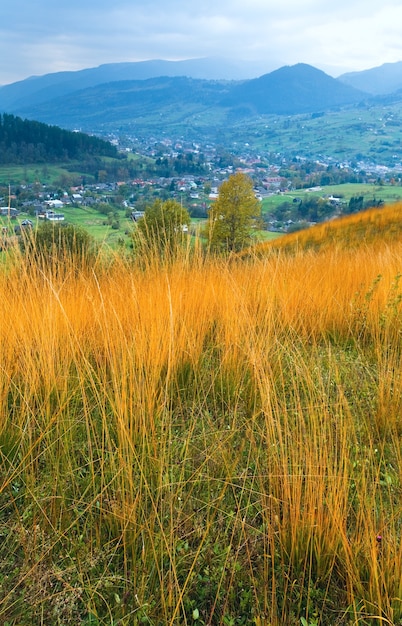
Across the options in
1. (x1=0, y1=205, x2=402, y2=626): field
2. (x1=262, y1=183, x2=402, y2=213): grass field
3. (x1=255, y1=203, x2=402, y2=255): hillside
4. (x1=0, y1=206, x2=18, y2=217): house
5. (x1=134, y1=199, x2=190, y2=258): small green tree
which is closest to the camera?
(x1=0, y1=205, x2=402, y2=626): field

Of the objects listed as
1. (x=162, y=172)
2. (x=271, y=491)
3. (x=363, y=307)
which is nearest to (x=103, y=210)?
(x=363, y=307)

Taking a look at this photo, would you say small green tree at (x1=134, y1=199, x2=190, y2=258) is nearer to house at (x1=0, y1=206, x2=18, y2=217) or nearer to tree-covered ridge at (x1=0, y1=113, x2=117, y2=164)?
house at (x1=0, y1=206, x2=18, y2=217)

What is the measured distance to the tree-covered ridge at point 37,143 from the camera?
53.1m

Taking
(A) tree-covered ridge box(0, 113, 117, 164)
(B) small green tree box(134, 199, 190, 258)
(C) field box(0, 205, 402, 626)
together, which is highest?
(A) tree-covered ridge box(0, 113, 117, 164)

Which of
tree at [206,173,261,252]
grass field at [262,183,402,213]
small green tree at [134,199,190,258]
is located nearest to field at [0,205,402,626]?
small green tree at [134,199,190,258]

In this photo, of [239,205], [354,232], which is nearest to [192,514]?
[354,232]

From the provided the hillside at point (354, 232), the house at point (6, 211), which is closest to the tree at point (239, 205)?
the hillside at point (354, 232)

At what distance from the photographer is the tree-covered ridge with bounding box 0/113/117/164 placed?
53062 mm

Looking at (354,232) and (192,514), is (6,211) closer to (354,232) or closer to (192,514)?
(192,514)

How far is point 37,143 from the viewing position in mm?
54531

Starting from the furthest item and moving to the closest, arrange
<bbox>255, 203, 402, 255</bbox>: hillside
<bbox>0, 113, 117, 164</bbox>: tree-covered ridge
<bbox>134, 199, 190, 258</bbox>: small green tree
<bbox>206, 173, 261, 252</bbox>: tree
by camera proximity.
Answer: <bbox>0, 113, 117, 164</bbox>: tree-covered ridge < <bbox>206, 173, 261, 252</bbox>: tree < <bbox>255, 203, 402, 255</bbox>: hillside < <bbox>134, 199, 190, 258</bbox>: small green tree

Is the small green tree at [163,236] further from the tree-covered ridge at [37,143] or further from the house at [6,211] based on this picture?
the tree-covered ridge at [37,143]

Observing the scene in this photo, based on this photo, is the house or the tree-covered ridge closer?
the house

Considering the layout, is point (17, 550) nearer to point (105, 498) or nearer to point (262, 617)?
point (105, 498)
